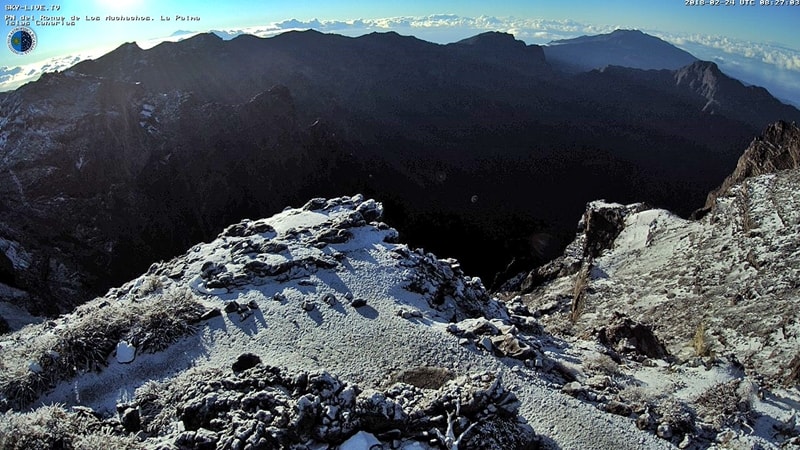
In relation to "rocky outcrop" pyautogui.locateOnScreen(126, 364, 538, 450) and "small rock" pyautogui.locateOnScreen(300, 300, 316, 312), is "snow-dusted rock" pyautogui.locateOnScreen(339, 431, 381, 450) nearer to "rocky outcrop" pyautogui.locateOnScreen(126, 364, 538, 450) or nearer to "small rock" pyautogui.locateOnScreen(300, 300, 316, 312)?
"rocky outcrop" pyautogui.locateOnScreen(126, 364, 538, 450)

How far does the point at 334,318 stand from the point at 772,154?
38745mm

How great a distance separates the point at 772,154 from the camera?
39.1 meters

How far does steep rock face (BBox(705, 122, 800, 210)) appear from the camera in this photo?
3769 centimetres

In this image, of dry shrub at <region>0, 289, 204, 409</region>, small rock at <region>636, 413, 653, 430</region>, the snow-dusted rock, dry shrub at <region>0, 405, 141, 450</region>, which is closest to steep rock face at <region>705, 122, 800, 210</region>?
small rock at <region>636, 413, 653, 430</region>

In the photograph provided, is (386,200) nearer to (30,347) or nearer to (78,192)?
(78,192)

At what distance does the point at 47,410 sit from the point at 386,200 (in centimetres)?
7291

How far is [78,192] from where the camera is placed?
74.7 meters

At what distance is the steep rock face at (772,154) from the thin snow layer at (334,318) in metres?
29.2

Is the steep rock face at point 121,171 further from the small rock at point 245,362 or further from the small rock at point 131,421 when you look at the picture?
the small rock at point 245,362

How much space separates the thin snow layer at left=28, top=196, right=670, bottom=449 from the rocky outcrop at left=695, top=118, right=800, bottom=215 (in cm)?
2890

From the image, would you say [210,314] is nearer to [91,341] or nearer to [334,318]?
[91,341]

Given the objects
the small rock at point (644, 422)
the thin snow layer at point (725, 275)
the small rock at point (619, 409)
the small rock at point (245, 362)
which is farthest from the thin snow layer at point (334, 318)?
the thin snow layer at point (725, 275)

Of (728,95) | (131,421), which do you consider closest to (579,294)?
(131,421)

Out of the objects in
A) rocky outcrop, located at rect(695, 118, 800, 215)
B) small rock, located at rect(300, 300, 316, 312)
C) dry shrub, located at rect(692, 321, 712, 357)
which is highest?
rocky outcrop, located at rect(695, 118, 800, 215)
